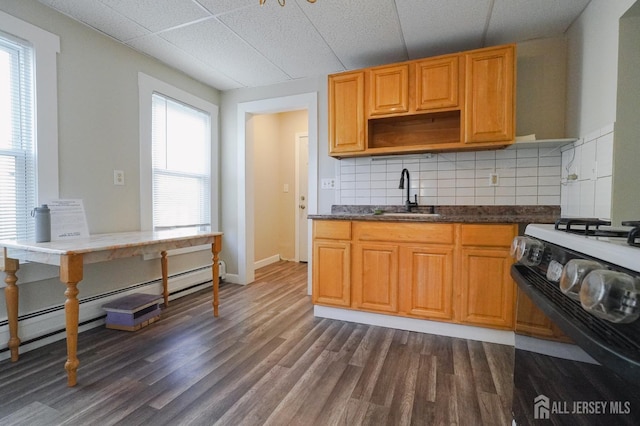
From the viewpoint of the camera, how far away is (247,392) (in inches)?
59.9

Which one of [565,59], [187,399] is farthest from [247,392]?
[565,59]

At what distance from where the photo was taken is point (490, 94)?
2.27m

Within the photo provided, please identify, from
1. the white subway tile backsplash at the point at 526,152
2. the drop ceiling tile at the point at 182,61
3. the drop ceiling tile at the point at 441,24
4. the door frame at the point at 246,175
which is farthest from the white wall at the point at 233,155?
the white subway tile backsplash at the point at 526,152

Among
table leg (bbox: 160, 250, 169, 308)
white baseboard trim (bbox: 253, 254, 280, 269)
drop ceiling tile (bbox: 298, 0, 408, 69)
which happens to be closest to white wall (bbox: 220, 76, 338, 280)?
white baseboard trim (bbox: 253, 254, 280, 269)

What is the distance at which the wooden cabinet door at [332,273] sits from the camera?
2.42m

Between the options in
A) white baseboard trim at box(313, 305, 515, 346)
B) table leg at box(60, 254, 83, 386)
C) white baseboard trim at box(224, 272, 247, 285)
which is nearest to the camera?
table leg at box(60, 254, 83, 386)

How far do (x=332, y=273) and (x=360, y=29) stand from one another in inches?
76.4

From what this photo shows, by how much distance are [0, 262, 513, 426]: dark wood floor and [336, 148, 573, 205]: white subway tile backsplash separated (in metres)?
1.21

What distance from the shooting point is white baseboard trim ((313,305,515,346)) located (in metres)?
2.08

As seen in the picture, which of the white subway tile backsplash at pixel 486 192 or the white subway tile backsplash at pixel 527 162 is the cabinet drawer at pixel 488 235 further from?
the white subway tile backsplash at pixel 527 162

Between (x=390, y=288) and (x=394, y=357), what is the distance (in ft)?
1.74

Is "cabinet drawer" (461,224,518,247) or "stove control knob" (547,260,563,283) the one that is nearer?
"stove control knob" (547,260,563,283)

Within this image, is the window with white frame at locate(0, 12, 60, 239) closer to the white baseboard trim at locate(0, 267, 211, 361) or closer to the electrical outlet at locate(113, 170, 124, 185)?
the electrical outlet at locate(113, 170, 124, 185)

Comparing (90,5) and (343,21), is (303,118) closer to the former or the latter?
(343,21)
